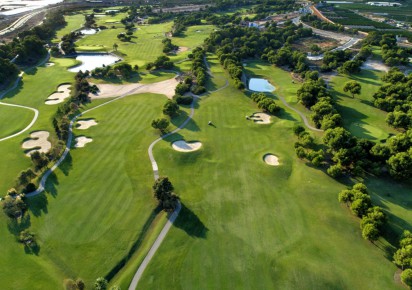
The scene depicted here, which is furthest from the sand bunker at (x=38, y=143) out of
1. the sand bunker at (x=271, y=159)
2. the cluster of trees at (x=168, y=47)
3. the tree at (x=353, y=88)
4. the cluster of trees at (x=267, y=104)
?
the tree at (x=353, y=88)

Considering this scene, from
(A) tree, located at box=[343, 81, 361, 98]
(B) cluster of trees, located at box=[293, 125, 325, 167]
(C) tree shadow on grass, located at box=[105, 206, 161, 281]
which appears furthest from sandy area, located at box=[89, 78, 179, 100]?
(A) tree, located at box=[343, 81, 361, 98]

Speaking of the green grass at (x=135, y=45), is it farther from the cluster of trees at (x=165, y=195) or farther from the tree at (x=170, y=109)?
the cluster of trees at (x=165, y=195)

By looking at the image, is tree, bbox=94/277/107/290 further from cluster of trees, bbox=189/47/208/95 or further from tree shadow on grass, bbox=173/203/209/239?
cluster of trees, bbox=189/47/208/95

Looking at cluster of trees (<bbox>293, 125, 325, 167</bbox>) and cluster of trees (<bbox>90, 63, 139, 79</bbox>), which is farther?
cluster of trees (<bbox>90, 63, 139, 79</bbox>)

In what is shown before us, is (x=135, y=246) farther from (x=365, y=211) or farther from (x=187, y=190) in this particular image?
(x=365, y=211)

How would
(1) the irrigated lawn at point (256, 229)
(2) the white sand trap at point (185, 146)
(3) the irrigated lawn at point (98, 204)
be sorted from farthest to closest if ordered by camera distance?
(2) the white sand trap at point (185, 146)
(3) the irrigated lawn at point (98, 204)
(1) the irrigated lawn at point (256, 229)

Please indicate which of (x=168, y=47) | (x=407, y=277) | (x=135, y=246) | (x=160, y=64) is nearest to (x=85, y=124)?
(x=135, y=246)
